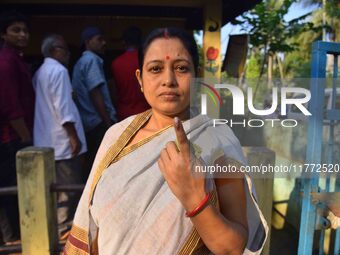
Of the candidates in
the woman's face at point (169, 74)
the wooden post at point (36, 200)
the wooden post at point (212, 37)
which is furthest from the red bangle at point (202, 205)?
the wooden post at point (212, 37)

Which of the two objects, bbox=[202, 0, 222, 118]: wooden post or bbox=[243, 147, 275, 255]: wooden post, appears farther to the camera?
bbox=[202, 0, 222, 118]: wooden post

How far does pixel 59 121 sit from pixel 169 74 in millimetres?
1846

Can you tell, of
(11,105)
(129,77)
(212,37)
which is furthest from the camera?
(212,37)

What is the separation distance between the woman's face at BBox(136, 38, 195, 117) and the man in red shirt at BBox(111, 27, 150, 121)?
213cm

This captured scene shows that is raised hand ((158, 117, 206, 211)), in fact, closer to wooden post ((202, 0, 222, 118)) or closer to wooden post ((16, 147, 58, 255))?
wooden post ((16, 147, 58, 255))

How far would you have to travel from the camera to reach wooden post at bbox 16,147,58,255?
81.5 inches

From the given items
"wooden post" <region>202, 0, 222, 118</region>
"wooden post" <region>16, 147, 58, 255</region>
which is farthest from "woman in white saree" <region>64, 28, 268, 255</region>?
"wooden post" <region>202, 0, 222, 118</region>

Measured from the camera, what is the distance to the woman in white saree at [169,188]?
3.20 feet

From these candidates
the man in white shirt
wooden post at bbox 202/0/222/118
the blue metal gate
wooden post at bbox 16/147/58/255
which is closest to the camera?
the blue metal gate

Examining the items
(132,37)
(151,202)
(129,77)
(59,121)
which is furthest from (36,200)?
(132,37)

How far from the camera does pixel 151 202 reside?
1.08 m

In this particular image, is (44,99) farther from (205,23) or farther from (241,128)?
(205,23)

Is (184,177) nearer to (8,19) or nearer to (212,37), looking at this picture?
(8,19)

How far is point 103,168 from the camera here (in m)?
1.21
